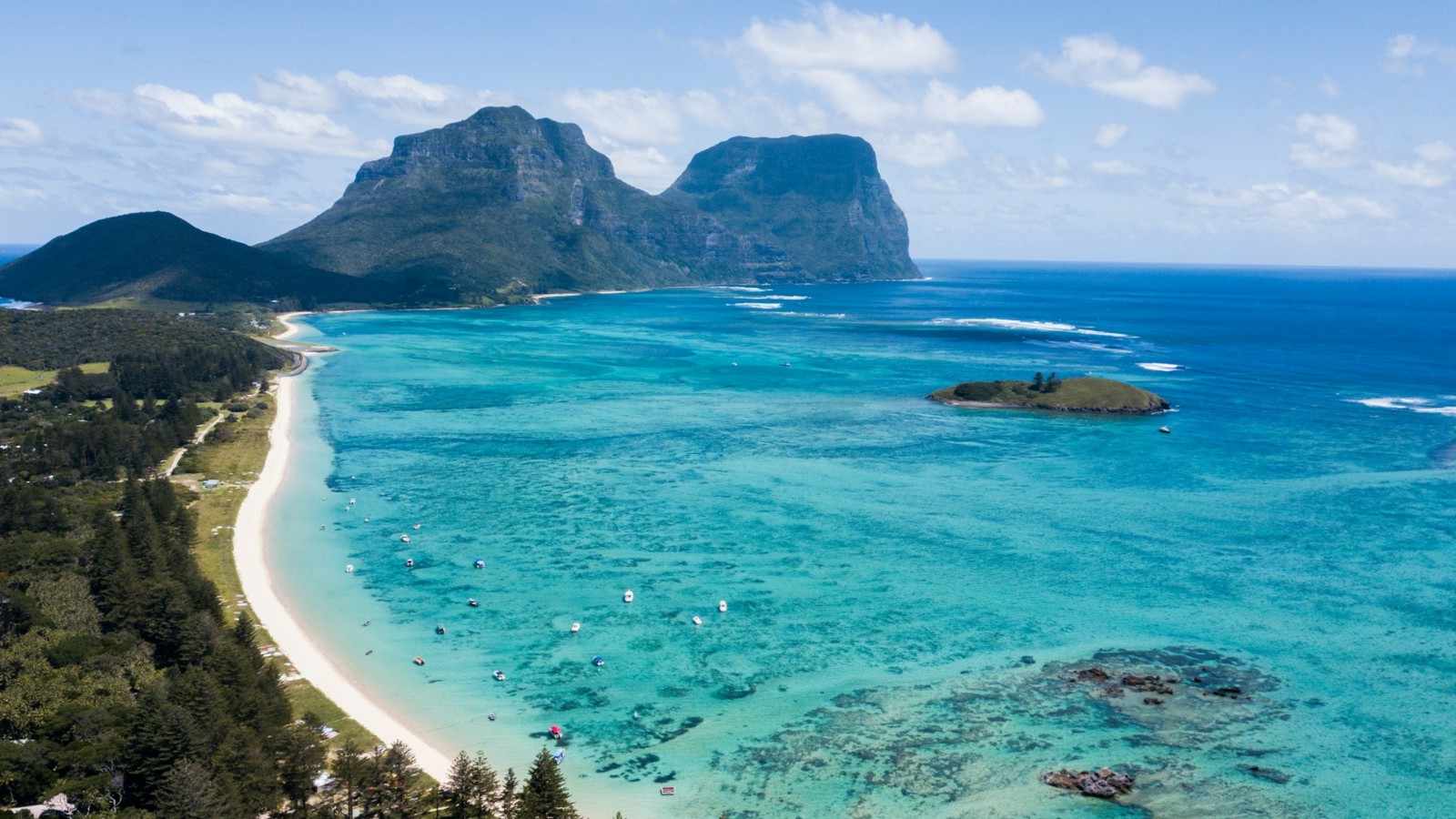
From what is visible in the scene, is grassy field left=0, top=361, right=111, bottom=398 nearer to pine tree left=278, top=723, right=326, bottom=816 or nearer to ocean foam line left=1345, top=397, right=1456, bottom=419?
pine tree left=278, top=723, right=326, bottom=816

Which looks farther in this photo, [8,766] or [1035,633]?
[1035,633]

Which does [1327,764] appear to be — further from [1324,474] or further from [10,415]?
[10,415]

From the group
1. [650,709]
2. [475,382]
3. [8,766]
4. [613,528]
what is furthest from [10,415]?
[650,709]

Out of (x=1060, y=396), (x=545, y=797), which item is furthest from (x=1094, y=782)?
(x=1060, y=396)

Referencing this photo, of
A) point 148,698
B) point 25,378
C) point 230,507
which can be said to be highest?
point 25,378

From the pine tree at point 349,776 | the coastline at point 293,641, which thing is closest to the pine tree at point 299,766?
the pine tree at point 349,776

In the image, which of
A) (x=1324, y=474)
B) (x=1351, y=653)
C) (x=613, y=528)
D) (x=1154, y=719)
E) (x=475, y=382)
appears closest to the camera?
(x=1154, y=719)

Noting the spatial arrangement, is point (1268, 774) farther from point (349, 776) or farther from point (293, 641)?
→ point (293, 641)

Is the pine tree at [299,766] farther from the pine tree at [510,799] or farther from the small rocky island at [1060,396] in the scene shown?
the small rocky island at [1060,396]
